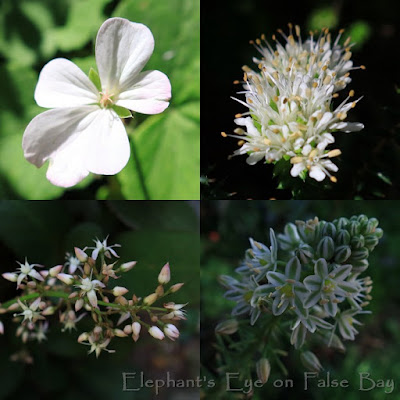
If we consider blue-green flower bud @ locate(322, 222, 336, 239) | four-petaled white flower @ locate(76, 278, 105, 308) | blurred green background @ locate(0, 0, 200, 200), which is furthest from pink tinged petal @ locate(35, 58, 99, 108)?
blue-green flower bud @ locate(322, 222, 336, 239)

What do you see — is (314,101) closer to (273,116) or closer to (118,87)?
(273,116)

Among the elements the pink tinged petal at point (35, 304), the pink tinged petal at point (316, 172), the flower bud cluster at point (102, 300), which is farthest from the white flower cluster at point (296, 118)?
the pink tinged petal at point (35, 304)

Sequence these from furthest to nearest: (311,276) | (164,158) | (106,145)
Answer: (164,158), (106,145), (311,276)

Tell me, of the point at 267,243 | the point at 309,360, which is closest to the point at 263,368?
the point at 309,360

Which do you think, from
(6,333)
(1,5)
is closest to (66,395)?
(6,333)

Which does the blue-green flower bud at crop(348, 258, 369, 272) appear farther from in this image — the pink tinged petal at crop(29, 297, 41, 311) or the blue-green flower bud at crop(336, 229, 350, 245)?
the pink tinged petal at crop(29, 297, 41, 311)

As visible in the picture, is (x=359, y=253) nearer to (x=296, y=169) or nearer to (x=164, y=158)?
(x=296, y=169)

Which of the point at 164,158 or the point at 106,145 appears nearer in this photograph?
the point at 106,145
